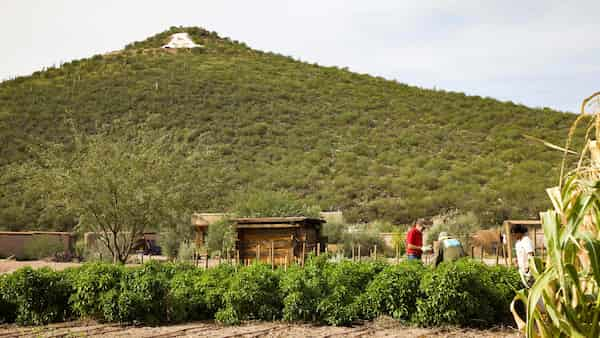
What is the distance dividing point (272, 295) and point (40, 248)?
1884 cm

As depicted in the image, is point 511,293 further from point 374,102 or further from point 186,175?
point 374,102

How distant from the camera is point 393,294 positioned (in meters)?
9.33

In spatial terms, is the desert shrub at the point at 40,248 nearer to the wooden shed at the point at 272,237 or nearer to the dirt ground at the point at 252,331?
the wooden shed at the point at 272,237

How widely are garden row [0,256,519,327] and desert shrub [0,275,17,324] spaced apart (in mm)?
14

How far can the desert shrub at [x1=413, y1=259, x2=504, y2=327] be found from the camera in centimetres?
896

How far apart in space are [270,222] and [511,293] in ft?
27.7

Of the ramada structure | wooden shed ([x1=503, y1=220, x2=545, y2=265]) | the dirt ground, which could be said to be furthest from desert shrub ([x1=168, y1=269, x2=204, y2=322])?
the ramada structure

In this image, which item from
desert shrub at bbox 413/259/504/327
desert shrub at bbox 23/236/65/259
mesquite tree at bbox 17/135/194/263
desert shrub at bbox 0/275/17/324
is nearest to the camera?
desert shrub at bbox 413/259/504/327

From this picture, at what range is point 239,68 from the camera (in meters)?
63.6

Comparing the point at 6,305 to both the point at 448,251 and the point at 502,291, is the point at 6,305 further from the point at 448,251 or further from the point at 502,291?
the point at 448,251

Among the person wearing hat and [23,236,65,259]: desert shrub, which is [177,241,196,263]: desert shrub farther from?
the person wearing hat

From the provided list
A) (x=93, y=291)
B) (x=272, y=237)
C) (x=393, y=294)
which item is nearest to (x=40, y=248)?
(x=272, y=237)

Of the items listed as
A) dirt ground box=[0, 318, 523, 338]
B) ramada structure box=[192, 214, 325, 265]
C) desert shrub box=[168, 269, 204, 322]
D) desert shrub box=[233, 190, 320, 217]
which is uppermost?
desert shrub box=[233, 190, 320, 217]

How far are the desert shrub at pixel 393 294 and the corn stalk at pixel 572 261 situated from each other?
7440mm
